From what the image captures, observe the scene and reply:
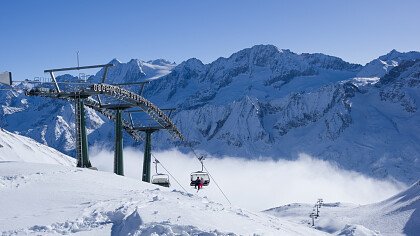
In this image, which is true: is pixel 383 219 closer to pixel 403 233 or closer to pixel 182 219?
pixel 403 233

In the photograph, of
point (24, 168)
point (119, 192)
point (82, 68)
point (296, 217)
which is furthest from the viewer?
point (296, 217)

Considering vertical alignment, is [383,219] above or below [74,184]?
below

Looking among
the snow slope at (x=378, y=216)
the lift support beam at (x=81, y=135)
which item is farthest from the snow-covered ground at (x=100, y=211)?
the snow slope at (x=378, y=216)

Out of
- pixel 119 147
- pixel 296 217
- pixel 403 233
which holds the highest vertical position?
pixel 119 147

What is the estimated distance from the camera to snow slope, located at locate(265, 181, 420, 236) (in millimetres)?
107625

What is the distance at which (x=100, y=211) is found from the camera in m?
17.5

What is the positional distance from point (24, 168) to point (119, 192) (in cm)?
730

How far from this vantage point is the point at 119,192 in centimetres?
2155

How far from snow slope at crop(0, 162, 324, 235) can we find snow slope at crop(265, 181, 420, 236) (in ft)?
267

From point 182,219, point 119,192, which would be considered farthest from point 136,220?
point 119,192

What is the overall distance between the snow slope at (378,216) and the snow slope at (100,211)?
81.3 meters

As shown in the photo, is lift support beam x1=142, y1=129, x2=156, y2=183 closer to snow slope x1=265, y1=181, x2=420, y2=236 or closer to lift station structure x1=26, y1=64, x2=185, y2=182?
lift station structure x1=26, y1=64, x2=185, y2=182

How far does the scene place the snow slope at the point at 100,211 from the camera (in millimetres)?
15562

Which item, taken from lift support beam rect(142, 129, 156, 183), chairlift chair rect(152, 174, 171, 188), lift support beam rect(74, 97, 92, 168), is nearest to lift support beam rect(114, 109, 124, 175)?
chairlift chair rect(152, 174, 171, 188)
